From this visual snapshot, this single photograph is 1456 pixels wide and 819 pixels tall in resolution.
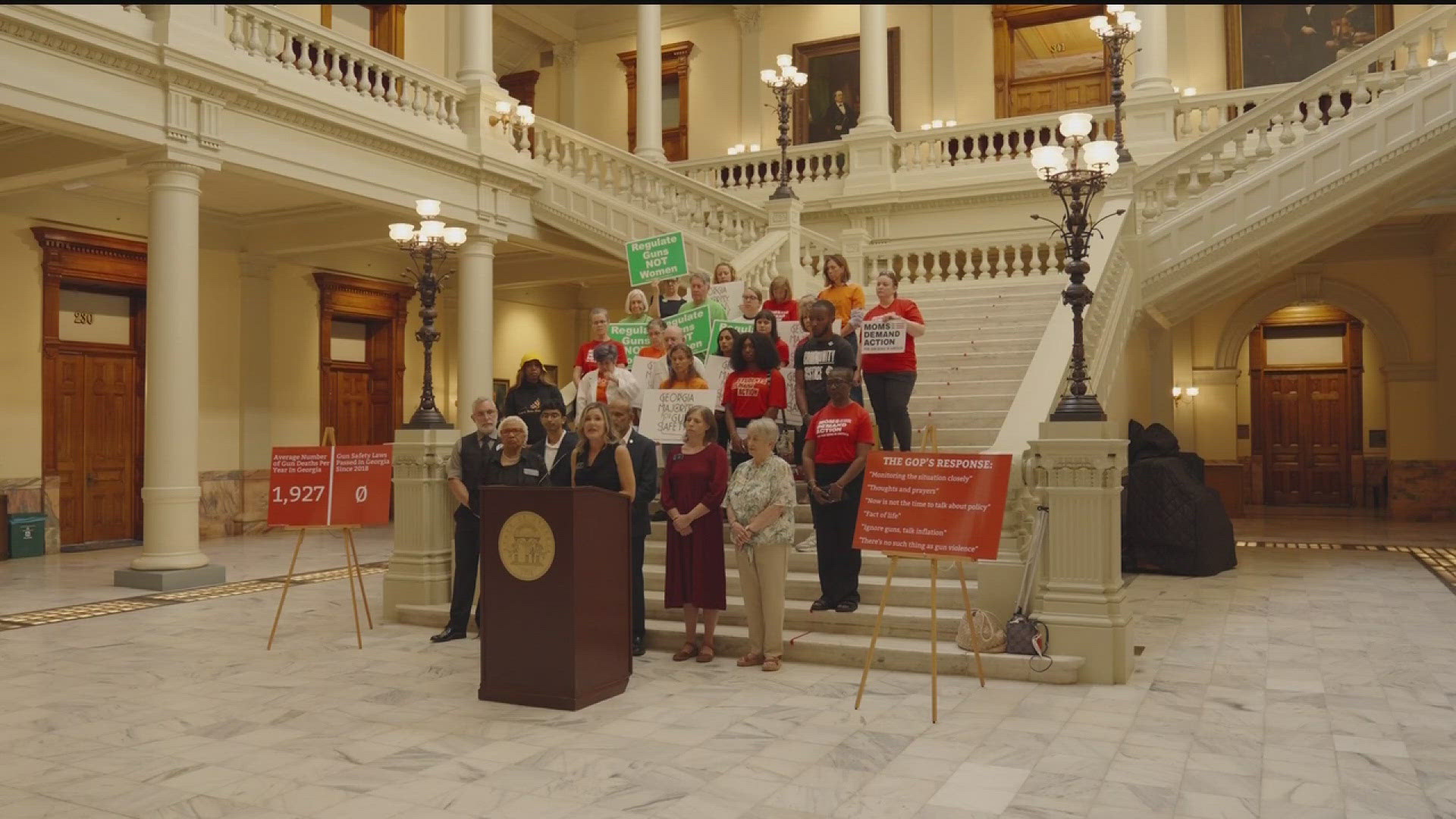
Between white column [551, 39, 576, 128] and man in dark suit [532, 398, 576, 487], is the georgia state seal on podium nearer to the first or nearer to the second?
man in dark suit [532, 398, 576, 487]

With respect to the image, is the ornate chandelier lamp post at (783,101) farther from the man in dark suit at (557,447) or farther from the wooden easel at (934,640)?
the wooden easel at (934,640)

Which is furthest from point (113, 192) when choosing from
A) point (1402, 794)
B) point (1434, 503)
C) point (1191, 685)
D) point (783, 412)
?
point (1434, 503)

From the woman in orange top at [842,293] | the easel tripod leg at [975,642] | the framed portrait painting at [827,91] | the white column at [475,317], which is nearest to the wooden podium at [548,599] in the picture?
the easel tripod leg at [975,642]

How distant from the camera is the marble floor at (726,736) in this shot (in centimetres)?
470

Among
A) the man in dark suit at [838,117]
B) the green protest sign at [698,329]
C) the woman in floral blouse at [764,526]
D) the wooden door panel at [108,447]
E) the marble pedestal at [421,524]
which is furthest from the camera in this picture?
the man in dark suit at [838,117]

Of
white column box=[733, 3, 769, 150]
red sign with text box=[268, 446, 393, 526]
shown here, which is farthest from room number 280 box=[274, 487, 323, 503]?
white column box=[733, 3, 769, 150]

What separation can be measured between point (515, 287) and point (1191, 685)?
16.7 m

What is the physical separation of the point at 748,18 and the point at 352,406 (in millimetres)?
11301

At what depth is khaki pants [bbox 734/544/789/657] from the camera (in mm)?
6980

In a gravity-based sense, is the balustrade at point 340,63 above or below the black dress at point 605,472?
above

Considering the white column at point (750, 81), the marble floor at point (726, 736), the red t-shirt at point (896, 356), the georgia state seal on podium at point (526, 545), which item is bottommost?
the marble floor at point (726, 736)

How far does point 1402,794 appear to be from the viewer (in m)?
4.71

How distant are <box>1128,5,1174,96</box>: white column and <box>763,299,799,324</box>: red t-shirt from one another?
28.5 feet

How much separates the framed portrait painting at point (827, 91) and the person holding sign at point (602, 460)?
15611 mm
